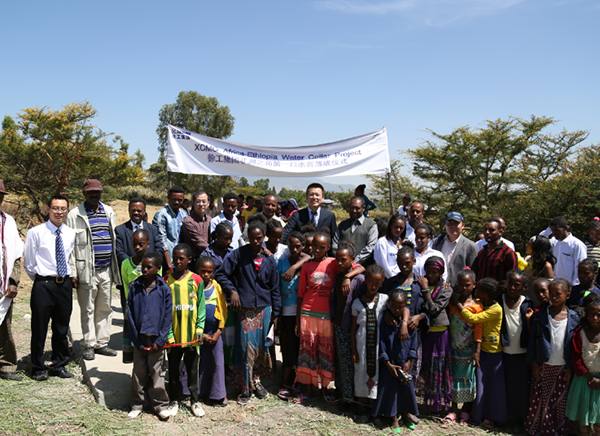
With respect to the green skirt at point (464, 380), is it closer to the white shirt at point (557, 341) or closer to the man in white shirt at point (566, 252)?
the white shirt at point (557, 341)

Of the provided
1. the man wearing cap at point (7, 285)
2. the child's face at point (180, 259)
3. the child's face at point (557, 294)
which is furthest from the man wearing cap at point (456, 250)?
the man wearing cap at point (7, 285)

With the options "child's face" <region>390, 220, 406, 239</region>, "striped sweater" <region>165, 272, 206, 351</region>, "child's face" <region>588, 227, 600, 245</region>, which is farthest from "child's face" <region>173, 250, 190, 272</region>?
"child's face" <region>588, 227, 600, 245</region>

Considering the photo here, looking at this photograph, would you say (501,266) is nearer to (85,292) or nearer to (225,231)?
(225,231)

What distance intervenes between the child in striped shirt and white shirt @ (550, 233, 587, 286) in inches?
181

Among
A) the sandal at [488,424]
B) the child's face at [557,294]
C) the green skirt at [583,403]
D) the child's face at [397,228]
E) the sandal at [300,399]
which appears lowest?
the sandal at [488,424]

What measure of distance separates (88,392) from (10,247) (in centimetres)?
173

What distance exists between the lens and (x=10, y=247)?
457cm

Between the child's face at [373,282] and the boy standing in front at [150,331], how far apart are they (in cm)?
188

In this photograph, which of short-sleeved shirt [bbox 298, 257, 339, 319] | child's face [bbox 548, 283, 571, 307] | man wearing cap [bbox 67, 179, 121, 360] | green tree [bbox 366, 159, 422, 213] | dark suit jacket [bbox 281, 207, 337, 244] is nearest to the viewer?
child's face [bbox 548, 283, 571, 307]

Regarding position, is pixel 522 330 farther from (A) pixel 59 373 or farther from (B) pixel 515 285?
(A) pixel 59 373

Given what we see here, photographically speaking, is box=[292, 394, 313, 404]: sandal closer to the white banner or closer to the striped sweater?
the striped sweater

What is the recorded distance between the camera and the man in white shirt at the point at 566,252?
18.2 ft

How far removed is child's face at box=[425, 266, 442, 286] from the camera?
4168mm

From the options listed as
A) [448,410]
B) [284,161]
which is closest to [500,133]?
[284,161]
